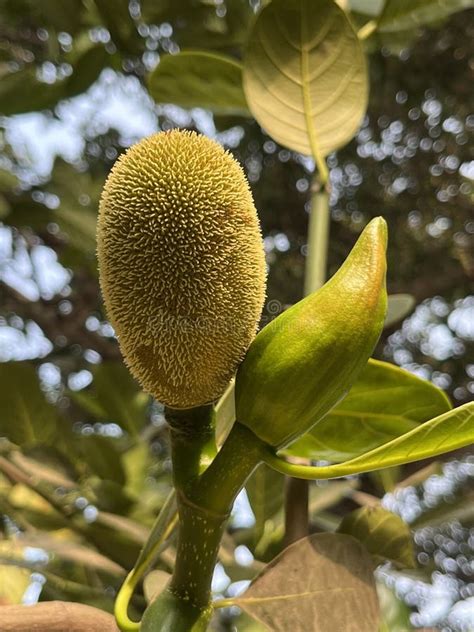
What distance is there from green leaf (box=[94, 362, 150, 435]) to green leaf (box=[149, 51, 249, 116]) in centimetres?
31

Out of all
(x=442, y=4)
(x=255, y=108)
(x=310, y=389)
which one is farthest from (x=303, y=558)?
(x=442, y=4)

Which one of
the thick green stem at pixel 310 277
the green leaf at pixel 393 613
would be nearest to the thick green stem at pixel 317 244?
the thick green stem at pixel 310 277

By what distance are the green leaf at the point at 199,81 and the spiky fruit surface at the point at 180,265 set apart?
0.31m

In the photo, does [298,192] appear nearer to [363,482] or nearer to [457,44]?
[457,44]

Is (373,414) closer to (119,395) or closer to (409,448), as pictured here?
(409,448)

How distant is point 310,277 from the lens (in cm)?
48

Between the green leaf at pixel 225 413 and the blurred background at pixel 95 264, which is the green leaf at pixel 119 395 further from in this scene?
the green leaf at pixel 225 413

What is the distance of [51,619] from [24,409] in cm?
44

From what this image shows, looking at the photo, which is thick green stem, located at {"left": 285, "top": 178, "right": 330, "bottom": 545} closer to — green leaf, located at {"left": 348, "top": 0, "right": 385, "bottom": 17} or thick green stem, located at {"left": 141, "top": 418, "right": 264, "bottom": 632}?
thick green stem, located at {"left": 141, "top": 418, "right": 264, "bottom": 632}

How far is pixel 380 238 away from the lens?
0.97 ft

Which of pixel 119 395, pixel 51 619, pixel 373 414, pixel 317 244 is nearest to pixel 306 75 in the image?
pixel 317 244

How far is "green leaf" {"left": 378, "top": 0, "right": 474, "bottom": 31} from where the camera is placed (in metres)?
0.67

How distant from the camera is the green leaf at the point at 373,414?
0.37 metres

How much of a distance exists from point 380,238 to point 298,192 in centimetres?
138
